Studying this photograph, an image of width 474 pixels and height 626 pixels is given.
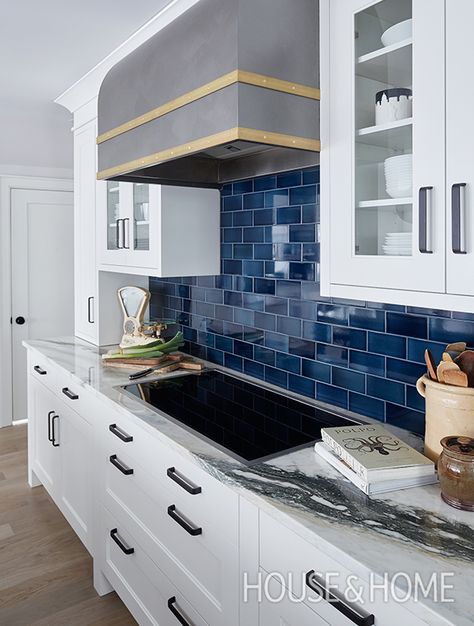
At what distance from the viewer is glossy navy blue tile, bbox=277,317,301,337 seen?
6.82ft

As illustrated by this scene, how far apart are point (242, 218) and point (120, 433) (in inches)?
42.3

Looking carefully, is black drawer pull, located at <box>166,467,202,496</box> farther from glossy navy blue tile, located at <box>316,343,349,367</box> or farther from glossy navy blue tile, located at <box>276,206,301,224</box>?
glossy navy blue tile, located at <box>276,206,301,224</box>

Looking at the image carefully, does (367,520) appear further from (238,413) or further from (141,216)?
(141,216)

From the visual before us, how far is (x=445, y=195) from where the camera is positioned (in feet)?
3.81

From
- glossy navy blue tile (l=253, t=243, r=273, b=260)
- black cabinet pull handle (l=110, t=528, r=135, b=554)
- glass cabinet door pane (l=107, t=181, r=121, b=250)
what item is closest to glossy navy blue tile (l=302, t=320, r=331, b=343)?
glossy navy blue tile (l=253, t=243, r=273, b=260)

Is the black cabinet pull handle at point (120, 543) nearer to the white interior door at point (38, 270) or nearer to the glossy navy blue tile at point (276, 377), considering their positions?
the glossy navy blue tile at point (276, 377)

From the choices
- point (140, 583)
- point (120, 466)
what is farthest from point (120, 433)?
point (140, 583)

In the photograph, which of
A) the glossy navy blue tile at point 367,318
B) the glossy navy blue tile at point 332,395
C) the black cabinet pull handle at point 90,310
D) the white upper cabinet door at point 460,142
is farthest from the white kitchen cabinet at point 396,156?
the black cabinet pull handle at point 90,310

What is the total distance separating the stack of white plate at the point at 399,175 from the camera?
4.13 feet

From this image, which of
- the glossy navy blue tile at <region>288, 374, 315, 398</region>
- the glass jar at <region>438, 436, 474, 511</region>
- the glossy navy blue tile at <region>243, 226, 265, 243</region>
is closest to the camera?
the glass jar at <region>438, 436, 474, 511</region>

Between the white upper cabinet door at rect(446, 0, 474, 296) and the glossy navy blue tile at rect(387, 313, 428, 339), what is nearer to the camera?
the white upper cabinet door at rect(446, 0, 474, 296)

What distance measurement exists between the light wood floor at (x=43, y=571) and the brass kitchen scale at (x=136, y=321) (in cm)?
103

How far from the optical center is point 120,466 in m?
1.92

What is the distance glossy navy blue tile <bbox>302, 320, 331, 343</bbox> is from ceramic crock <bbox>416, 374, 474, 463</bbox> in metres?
0.62
